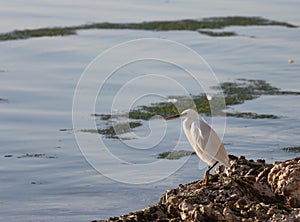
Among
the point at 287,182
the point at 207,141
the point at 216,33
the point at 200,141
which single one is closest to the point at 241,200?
the point at 287,182

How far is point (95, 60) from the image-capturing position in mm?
19500

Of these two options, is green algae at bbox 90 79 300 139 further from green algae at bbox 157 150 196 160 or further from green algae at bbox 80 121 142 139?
green algae at bbox 157 150 196 160

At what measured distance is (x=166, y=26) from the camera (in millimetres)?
24422

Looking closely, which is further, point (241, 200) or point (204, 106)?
point (204, 106)

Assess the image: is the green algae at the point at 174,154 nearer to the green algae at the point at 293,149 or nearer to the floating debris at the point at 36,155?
the green algae at the point at 293,149

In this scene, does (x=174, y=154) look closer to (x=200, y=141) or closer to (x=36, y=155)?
(x=36, y=155)

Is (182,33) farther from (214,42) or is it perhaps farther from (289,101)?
(289,101)

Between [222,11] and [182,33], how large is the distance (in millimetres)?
4129

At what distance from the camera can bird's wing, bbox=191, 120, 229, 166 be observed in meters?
8.21

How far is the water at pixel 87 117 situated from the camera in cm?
1145

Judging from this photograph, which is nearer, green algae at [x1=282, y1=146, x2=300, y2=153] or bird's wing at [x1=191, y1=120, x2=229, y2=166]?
bird's wing at [x1=191, y1=120, x2=229, y2=166]

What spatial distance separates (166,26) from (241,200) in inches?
731

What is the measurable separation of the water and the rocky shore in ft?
13.5

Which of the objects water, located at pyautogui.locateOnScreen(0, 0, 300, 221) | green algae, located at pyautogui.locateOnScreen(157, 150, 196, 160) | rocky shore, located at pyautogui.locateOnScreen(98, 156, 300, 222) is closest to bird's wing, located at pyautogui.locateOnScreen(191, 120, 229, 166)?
rocky shore, located at pyautogui.locateOnScreen(98, 156, 300, 222)
